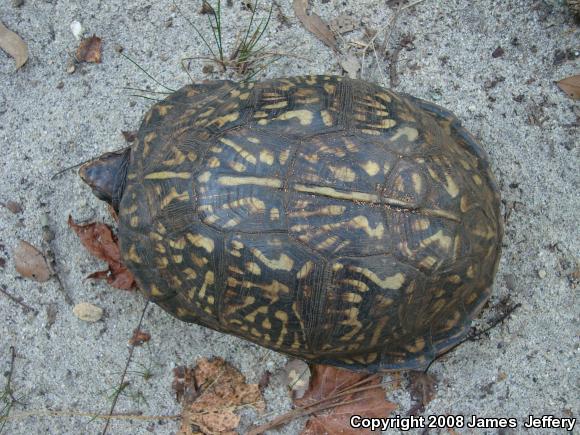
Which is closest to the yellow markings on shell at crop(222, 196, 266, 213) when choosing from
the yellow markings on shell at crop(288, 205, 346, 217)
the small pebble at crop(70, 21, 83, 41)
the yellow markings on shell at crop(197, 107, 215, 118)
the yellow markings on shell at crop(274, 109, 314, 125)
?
the yellow markings on shell at crop(288, 205, 346, 217)

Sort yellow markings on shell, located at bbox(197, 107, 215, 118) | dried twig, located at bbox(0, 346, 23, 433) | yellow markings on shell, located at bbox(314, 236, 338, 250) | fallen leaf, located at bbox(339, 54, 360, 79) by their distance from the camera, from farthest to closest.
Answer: fallen leaf, located at bbox(339, 54, 360, 79)
dried twig, located at bbox(0, 346, 23, 433)
yellow markings on shell, located at bbox(197, 107, 215, 118)
yellow markings on shell, located at bbox(314, 236, 338, 250)

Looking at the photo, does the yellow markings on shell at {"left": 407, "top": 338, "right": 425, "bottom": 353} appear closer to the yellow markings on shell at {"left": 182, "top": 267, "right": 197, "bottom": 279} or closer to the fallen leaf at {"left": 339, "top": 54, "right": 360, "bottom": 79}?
the yellow markings on shell at {"left": 182, "top": 267, "right": 197, "bottom": 279}

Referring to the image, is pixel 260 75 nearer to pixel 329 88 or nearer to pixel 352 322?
pixel 329 88

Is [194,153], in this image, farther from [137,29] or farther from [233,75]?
[137,29]

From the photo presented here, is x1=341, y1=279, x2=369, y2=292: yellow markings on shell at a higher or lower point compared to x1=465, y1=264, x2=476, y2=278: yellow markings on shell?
higher

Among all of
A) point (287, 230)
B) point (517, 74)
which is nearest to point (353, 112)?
point (287, 230)

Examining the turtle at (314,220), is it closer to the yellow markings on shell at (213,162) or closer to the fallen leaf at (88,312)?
the yellow markings on shell at (213,162)
